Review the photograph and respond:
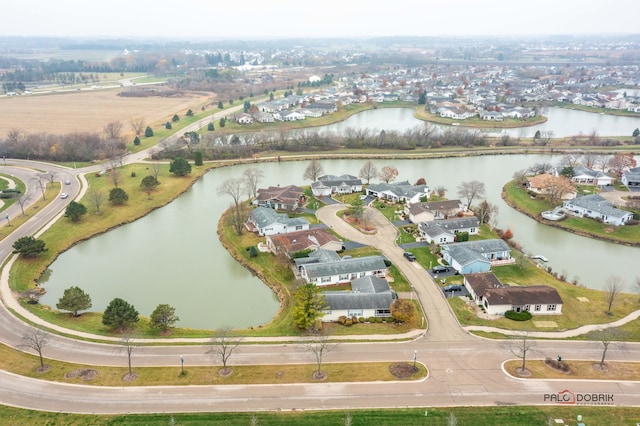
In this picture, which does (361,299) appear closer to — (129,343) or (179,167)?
(129,343)

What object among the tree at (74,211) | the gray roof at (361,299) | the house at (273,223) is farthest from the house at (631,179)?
the tree at (74,211)

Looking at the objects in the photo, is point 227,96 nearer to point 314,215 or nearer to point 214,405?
point 314,215

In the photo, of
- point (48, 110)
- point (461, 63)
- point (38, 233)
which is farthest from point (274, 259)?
point (461, 63)

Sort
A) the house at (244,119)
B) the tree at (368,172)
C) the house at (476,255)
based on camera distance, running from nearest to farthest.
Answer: the house at (476,255), the tree at (368,172), the house at (244,119)

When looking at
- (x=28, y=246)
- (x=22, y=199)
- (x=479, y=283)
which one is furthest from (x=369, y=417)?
(x=22, y=199)

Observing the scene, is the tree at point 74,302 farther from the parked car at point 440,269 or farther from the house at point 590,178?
the house at point 590,178

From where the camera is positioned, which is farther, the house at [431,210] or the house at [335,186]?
the house at [335,186]
